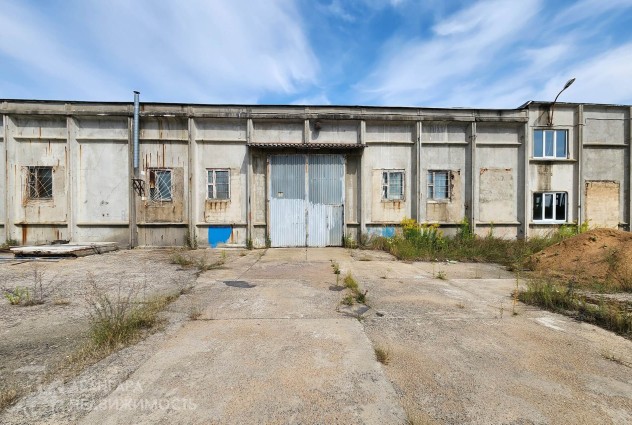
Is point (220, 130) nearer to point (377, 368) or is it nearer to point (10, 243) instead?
point (10, 243)

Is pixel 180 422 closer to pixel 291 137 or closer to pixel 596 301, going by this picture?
pixel 596 301

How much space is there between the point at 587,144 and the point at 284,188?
41.3 ft

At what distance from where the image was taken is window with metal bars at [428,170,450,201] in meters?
10.6

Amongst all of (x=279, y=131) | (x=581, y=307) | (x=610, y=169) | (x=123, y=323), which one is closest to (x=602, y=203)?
(x=610, y=169)

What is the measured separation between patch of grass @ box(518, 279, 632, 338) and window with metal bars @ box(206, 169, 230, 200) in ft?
30.7

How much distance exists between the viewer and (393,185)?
10.6 metres

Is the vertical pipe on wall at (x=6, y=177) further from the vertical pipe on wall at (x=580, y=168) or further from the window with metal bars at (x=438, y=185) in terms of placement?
the vertical pipe on wall at (x=580, y=168)

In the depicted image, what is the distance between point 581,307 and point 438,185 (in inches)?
286

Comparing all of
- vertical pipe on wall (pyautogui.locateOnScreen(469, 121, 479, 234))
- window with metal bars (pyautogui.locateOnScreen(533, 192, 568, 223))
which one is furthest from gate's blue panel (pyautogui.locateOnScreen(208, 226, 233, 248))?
window with metal bars (pyautogui.locateOnScreen(533, 192, 568, 223))

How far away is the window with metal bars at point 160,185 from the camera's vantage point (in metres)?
10.1

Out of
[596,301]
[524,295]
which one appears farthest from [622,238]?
[524,295]

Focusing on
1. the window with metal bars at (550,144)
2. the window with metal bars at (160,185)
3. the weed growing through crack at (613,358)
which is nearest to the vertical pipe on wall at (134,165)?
the window with metal bars at (160,185)

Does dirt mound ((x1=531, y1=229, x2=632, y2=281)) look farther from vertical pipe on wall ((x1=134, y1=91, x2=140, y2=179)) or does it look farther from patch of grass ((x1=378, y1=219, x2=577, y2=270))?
vertical pipe on wall ((x1=134, y1=91, x2=140, y2=179))

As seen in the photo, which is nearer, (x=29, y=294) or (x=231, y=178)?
(x=29, y=294)
